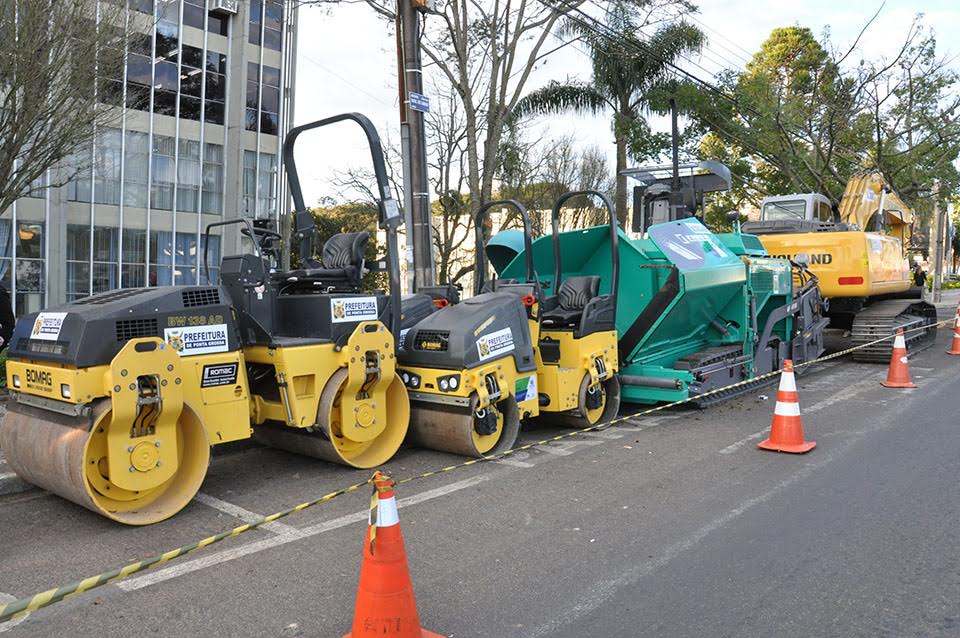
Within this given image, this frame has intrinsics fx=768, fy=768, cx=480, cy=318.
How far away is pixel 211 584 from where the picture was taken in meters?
3.83

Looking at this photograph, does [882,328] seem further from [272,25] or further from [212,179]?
[272,25]

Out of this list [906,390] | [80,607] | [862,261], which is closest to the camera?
[80,607]

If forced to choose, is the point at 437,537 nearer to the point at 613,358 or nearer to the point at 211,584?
the point at 211,584

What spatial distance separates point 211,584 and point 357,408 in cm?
207

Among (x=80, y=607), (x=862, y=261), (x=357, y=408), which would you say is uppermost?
(x=862, y=261)

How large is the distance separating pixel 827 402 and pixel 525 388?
166 inches

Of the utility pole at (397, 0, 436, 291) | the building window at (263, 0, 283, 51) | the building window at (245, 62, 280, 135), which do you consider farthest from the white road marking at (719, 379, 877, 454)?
the building window at (263, 0, 283, 51)

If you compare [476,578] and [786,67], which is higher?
[786,67]

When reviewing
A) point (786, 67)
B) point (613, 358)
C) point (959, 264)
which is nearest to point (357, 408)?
point (613, 358)

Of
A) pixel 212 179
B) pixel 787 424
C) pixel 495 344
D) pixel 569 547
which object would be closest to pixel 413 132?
pixel 495 344

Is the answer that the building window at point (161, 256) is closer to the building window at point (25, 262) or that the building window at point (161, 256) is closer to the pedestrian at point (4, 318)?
the building window at point (25, 262)

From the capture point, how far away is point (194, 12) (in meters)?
20.9

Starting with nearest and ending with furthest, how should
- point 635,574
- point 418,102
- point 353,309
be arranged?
point 635,574, point 353,309, point 418,102

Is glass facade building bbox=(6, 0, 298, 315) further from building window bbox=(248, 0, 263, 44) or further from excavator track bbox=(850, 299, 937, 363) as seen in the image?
excavator track bbox=(850, 299, 937, 363)
